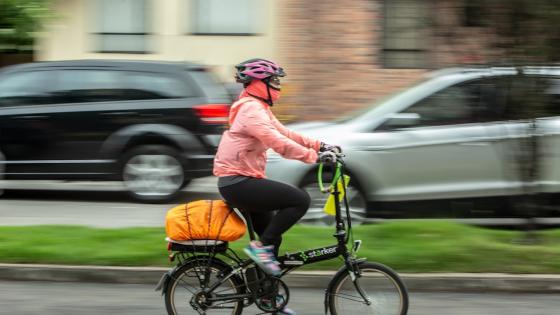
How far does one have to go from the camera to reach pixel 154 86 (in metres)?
10.5

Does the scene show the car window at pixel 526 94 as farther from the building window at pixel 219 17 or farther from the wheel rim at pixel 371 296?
the building window at pixel 219 17

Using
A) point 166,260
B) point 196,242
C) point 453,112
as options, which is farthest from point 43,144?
point 196,242

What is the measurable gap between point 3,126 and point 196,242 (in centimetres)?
633

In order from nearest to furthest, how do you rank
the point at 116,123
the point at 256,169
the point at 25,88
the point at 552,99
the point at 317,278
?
the point at 256,169
the point at 317,278
the point at 552,99
the point at 116,123
the point at 25,88

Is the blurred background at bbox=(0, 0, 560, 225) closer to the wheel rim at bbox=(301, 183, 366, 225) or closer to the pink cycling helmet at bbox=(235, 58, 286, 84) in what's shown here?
the wheel rim at bbox=(301, 183, 366, 225)

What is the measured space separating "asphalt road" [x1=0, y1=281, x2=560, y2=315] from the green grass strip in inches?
10.5

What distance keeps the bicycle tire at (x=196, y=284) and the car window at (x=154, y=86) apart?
17.4 ft

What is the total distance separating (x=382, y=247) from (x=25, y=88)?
6.04 meters

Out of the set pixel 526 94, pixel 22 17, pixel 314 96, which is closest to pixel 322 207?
pixel 526 94

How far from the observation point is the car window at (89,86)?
34.7ft

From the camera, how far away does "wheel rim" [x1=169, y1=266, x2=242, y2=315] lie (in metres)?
5.27

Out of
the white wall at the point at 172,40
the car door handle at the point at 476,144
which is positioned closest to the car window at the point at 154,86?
the car door handle at the point at 476,144

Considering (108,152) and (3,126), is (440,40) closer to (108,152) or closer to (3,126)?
(108,152)

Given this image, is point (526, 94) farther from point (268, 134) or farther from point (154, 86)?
point (154, 86)
